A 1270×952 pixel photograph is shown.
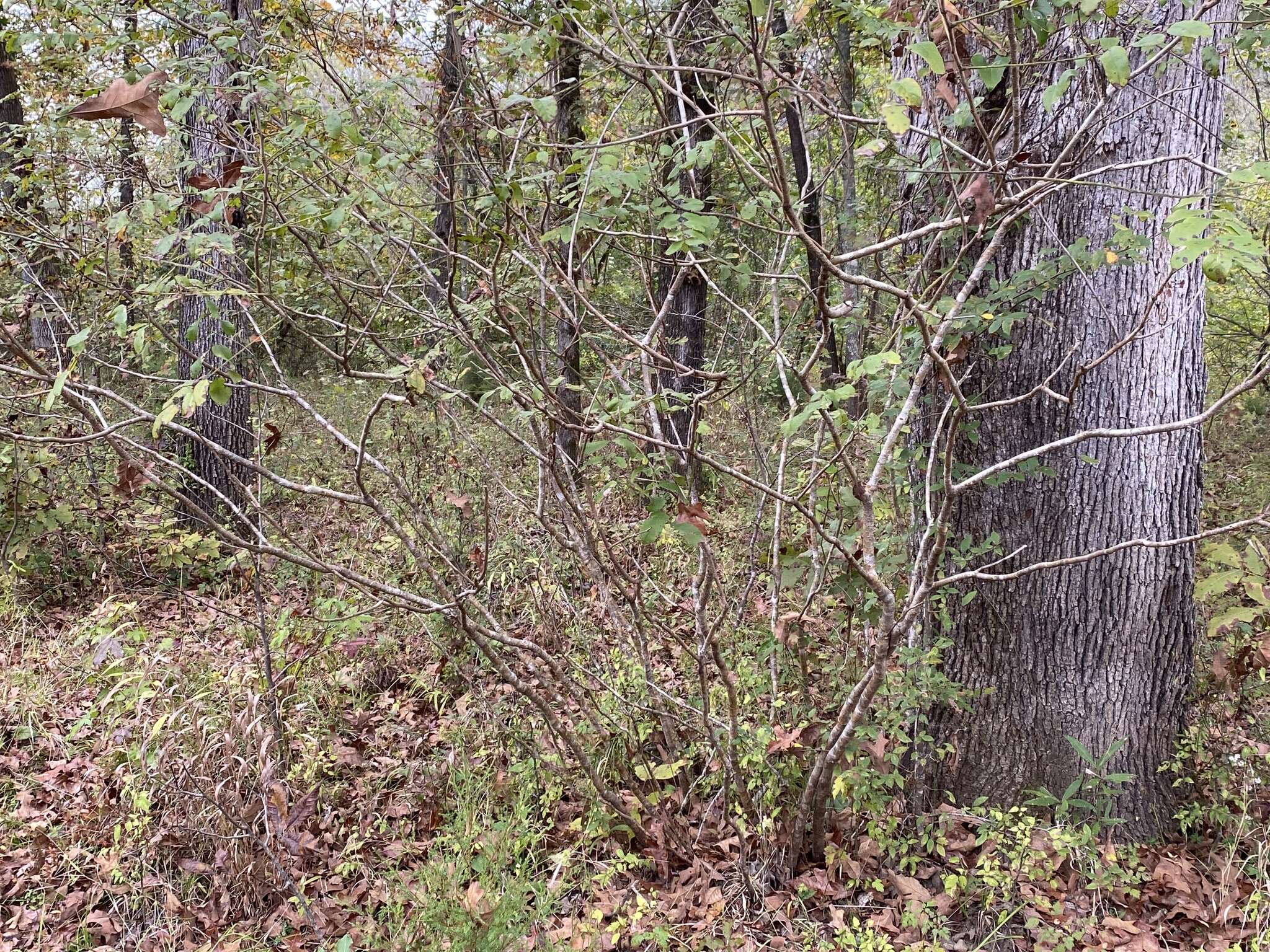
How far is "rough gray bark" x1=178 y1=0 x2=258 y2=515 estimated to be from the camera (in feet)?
7.35

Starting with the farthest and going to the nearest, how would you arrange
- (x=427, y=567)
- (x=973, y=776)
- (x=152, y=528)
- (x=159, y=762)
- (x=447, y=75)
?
1. (x=152, y=528)
2. (x=447, y=75)
3. (x=159, y=762)
4. (x=973, y=776)
5. (x=427, y=567)

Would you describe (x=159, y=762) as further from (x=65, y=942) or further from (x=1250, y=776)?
(x=1250, y=776)

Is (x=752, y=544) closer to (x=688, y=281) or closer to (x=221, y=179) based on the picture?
(x=221, y=179)

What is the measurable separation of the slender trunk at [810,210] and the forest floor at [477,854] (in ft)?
5.34

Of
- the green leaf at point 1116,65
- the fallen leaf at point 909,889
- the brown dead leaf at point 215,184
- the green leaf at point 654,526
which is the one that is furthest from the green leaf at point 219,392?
the fallen leaf at point 909,889

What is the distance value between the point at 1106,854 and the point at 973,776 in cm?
46

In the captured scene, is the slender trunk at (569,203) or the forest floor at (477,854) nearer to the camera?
the slender trunk at (569,203)

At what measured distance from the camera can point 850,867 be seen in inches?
104

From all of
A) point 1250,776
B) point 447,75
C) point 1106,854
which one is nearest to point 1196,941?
point 1106,854

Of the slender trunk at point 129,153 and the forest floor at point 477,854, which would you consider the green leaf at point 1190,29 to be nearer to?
the forest floor at point 477,854

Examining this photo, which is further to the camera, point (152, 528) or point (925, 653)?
point (152, 528)

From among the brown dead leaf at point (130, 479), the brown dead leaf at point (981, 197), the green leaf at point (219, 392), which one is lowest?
the brown dead leaf at point (130, 479)

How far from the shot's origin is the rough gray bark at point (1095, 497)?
2477 millimetres

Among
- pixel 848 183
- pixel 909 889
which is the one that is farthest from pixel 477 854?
pixel 848 183
